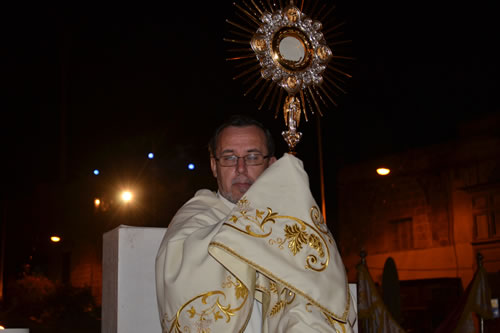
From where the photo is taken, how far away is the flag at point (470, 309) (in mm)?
7434

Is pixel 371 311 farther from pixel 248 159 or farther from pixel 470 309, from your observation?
pixel 248 159

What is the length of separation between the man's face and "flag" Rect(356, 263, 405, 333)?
598cm

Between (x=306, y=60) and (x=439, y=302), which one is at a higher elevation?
(x=306, y=60)

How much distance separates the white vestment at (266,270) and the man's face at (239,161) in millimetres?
391

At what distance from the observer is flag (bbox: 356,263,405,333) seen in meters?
7.93

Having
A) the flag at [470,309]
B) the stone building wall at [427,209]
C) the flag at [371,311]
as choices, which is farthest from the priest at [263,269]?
the stone building wall at [427,209]

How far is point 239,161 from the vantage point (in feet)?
8.23

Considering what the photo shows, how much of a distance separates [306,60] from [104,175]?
1746 cm

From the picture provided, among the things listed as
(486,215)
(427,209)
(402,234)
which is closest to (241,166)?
(486,215)

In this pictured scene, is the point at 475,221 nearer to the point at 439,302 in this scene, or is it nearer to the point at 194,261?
the point at 439,302

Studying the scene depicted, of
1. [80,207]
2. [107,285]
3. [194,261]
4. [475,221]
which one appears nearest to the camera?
[194,261]

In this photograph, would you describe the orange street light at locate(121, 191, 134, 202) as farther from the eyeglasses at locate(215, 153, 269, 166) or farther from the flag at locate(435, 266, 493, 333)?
the eyeglasses at locate(215, 153, 269, 166)

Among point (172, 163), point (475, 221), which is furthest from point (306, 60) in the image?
point (172, 163)

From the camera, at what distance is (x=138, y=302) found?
265 cm
